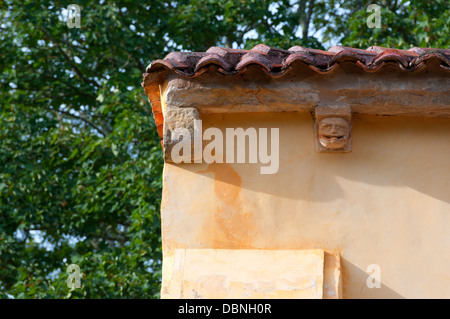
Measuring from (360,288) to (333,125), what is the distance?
0.90 metres

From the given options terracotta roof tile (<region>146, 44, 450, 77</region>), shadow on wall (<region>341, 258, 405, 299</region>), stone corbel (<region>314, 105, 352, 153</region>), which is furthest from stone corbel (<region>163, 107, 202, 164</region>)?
shadow on wall (<region>341, 258, 405, 299</region>)

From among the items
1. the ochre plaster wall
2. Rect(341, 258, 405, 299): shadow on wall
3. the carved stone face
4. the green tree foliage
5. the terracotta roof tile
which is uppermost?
the green tree foliage

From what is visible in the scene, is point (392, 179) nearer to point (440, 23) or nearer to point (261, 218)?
point (261, 218)

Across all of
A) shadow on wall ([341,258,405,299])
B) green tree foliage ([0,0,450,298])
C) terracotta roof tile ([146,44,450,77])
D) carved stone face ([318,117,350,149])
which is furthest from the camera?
green tree foliage ([0,0,450,298])

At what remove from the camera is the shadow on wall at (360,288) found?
13.9 ft

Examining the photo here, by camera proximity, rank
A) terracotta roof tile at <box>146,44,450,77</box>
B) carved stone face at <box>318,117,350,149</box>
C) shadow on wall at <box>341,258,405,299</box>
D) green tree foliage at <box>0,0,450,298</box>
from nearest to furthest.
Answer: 1. shadow on wall at <box>341,258,405,299</box>
2. terracotta roof tile at <box>146,44,450,77</box>
3. carved stone face at <box>318,117,350,149</box>
4. green tree foliage at <box>0,0,450,298</box>

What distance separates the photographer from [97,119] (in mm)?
12805

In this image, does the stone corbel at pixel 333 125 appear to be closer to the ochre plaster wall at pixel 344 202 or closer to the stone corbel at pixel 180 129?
the ochre plaster wall at pixel 344 202

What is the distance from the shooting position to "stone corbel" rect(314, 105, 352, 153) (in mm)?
4445

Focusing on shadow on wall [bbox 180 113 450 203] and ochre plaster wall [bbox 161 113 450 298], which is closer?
ochre plaster wall [bbox 161 113 450 298]

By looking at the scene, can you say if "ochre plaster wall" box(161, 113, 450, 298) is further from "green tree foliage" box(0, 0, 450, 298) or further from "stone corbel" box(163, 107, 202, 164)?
"green tree foliage" box(0, 0, 450, 298)

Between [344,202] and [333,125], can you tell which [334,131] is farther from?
[344,202]

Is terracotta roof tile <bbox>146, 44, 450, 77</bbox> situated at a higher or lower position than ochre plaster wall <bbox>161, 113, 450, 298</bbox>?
higher

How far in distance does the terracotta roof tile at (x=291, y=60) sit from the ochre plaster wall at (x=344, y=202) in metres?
0.31
